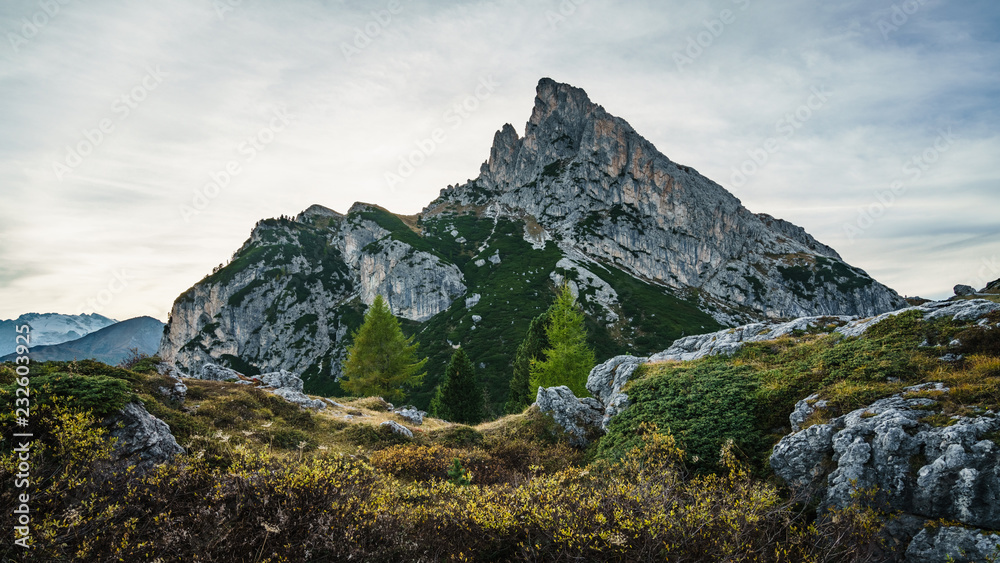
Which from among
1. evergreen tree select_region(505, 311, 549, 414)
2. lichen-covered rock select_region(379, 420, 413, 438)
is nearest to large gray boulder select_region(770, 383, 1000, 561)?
lichen-covered rock select_region(379, 420, 413, 438)

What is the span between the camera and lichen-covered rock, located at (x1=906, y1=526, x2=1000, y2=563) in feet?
20.6

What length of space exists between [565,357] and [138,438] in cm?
2897

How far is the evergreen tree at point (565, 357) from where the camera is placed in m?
33.7

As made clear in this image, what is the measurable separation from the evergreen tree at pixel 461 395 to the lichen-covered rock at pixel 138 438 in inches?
1166

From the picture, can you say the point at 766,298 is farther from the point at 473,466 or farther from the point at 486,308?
the point at 473,466

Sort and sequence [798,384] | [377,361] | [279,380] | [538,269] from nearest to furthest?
[798,384] → [279,380] → [377,361] → [538,269]

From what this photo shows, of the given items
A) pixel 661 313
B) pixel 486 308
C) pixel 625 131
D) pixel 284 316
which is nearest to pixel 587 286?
pixel 661 313

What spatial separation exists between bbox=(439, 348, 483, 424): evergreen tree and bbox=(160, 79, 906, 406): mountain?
54171 millimetres

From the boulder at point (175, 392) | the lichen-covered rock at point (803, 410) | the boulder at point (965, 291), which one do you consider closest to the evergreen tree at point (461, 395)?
the boulder at point (175, 392)

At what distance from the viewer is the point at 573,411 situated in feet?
63.9

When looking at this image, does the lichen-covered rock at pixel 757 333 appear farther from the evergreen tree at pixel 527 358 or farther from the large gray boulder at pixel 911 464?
the evergreen tree at pixel 527 358

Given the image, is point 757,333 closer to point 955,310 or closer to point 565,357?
point 955,310

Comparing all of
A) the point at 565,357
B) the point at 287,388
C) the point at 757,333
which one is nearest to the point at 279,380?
the point at 287,388

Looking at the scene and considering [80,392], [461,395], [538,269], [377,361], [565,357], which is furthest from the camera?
[538,269]
